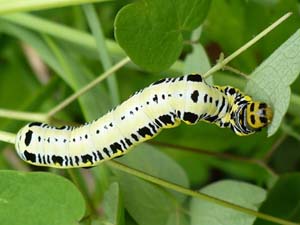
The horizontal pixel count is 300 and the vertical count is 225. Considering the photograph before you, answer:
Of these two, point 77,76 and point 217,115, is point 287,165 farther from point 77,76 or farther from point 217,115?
point 217,115

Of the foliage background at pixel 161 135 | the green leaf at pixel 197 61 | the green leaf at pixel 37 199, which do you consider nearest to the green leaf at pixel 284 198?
the foliage background at pixel 161 135

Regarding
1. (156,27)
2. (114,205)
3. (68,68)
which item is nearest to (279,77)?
(156,27)

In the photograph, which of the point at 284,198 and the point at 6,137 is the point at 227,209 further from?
the point at 6,137

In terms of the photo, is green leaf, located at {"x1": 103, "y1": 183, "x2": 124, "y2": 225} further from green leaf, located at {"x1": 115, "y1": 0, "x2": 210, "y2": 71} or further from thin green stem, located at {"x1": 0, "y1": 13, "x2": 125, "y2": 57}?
thin green stem, located at {"x1": 0, "y1": 13, "x2": 125, "y2": 57}

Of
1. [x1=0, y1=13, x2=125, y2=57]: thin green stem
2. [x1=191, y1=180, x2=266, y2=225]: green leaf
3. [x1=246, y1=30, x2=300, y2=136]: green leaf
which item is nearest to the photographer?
[x1=246, y1=30, x2=300, y2=136]: green leaf

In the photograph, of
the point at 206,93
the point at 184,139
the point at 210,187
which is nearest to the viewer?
the point at 206,93

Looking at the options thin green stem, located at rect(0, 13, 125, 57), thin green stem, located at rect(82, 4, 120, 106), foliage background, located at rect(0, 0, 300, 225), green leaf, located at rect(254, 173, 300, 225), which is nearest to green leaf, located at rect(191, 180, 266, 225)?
foliage background, located at rect(0, 0, 300, 225)

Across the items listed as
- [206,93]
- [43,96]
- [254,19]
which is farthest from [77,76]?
[206,93]
